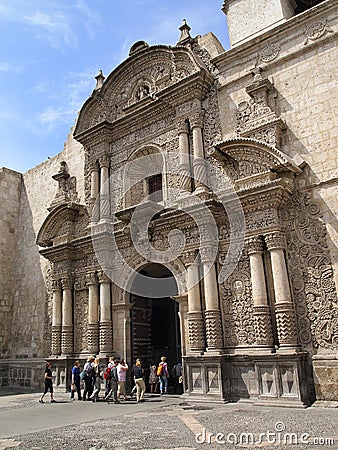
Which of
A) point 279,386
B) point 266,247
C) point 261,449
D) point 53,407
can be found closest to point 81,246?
point 53,407

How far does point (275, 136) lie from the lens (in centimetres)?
935

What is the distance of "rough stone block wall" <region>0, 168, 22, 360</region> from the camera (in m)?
15.7

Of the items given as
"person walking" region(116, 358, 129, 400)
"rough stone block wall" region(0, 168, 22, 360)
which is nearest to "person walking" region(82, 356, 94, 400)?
"person walking" region(116, 358, 129, 400)

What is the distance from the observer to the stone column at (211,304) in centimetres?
898

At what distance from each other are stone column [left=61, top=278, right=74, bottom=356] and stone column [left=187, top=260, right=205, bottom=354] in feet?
14.5

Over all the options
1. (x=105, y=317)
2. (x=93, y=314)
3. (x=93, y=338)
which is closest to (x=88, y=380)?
(x=93, y=338)

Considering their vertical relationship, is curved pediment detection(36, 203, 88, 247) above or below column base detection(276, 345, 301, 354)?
above

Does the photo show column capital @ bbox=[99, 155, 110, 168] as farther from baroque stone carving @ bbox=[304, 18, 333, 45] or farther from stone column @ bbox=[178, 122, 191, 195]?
baroque stone carving @ bbox=[304, 18, 333, 45]

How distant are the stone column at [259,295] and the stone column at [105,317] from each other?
4375mm

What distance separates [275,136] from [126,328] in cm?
618

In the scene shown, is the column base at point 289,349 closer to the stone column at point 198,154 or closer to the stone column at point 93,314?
the stone column at point 198,154

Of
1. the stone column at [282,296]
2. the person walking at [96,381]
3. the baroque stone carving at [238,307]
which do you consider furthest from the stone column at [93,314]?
the stone column at [282,296]

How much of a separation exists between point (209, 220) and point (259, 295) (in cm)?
209

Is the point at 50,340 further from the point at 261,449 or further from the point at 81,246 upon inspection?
the point at 261,449
